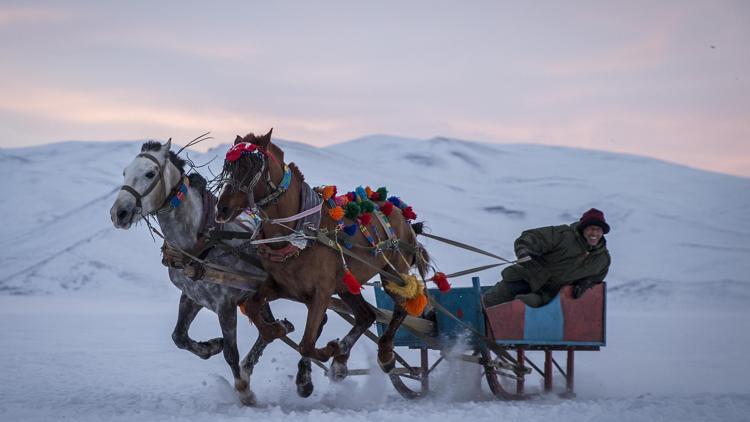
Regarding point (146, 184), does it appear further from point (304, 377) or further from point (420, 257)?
point (420, 257)

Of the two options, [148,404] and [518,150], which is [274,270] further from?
[518,150]

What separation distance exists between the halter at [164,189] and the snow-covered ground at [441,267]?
173cm

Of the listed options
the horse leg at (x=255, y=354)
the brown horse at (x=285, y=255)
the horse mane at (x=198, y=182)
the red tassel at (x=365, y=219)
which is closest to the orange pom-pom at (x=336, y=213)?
the brown horse at (x=285, y=255)

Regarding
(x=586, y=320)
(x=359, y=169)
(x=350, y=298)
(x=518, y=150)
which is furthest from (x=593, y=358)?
(x=518, y=150)

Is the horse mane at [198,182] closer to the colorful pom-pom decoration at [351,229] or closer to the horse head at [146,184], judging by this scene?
the horse head at [146,184]

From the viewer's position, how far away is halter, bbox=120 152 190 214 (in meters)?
7.25

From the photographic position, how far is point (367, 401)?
8.55 meters

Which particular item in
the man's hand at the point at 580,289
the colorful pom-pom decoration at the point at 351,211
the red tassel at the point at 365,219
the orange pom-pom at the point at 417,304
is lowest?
the orange pom-pom at the point at 417,304

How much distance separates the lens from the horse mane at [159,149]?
7715mm

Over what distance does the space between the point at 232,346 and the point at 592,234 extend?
3.57 meters

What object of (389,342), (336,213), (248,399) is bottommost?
(248,399)

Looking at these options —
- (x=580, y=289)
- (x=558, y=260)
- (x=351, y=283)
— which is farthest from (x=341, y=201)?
(x=580, y=289)

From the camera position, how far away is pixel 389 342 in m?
8.54

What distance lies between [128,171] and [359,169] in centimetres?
3786
